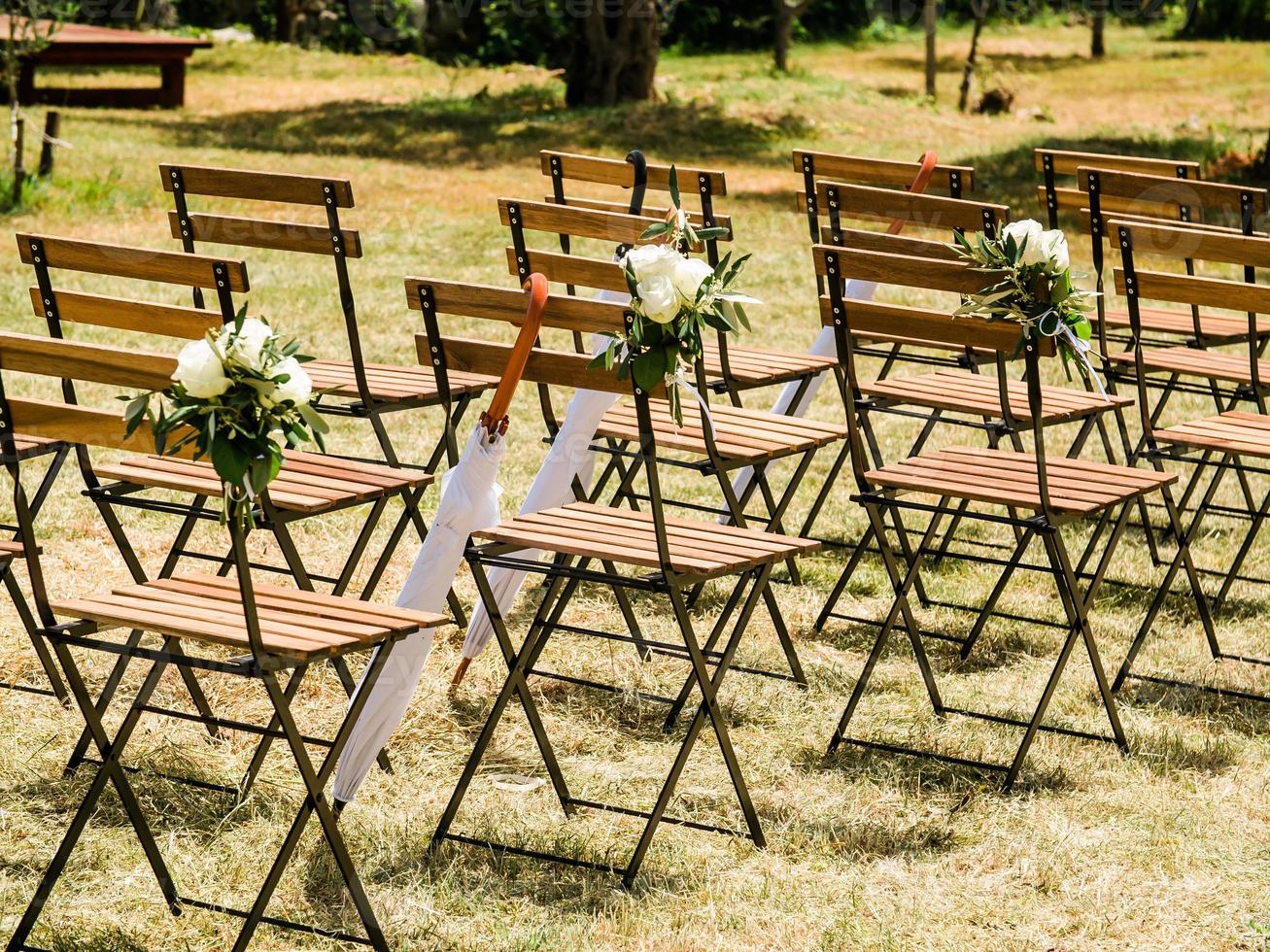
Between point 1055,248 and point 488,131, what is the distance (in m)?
14.1

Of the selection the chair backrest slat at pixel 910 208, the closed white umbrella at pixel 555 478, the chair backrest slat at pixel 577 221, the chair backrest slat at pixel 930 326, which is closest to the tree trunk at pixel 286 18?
the chair backrest slat at pixel 910 208

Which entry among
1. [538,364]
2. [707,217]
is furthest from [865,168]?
[538,364]

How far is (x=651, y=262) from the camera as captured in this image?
359 centimetres

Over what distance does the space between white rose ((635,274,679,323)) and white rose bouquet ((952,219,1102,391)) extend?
31.1 inches

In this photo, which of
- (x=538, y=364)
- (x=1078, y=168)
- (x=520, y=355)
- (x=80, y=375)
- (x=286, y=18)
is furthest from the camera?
(x=286, y=18)

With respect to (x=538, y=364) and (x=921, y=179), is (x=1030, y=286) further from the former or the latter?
(x=921, y=179)

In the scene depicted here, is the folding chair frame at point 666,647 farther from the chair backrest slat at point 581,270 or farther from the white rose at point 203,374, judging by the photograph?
the white rose at point 203,374

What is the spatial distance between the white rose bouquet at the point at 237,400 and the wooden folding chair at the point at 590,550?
0.74 metres

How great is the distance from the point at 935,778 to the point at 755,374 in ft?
5.38

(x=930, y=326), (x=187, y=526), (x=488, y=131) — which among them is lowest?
(x=488, y=131)

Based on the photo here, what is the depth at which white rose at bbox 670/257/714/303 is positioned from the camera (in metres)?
3.61

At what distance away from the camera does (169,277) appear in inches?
172

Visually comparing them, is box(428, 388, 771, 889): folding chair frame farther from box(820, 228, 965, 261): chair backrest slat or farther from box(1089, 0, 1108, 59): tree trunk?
box(1089, 0, 1108, 59): tree trunk

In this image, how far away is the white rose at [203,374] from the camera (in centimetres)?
297
